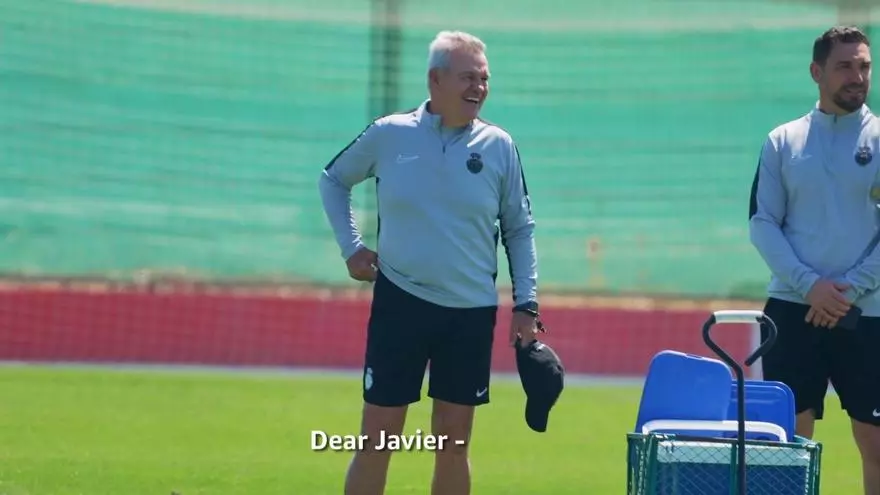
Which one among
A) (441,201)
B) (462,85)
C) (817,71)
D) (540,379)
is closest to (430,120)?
(462,85)

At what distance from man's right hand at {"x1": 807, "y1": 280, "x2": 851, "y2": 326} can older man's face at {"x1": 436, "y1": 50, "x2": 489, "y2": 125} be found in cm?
144

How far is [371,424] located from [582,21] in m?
9.92

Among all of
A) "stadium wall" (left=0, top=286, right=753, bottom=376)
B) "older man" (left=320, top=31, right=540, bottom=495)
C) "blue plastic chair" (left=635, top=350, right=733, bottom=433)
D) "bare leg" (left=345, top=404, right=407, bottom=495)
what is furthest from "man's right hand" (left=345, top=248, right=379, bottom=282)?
"stadium wall" (left=0, top=286, right=753, bottom=376)

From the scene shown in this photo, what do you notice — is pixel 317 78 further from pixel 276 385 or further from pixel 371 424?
pixel 371 424

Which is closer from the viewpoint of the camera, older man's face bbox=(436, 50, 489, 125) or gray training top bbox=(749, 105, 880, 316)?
older man's face bbox=(436, 50, 489, 125)

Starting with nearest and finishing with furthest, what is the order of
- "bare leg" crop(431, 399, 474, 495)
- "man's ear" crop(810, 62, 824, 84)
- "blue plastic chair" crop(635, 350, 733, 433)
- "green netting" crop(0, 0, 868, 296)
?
"blue plastic chair" crop(635, 350, 733, 433) < "bare leg" crop(431, 399, 474, 495) < "man's ear" crop(810, 62, 824, 84) < "green netting" crop(0, 0, 868, 296)

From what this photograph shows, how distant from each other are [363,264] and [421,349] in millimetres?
389

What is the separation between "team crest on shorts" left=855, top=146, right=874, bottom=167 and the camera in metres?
6.76

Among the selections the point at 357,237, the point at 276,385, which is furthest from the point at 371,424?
Result: the point at 276,385

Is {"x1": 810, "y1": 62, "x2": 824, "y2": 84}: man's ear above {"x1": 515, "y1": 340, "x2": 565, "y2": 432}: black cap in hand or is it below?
above

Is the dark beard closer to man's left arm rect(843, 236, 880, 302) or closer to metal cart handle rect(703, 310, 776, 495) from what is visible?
man's left arm rect(843, 236, 880, 302)

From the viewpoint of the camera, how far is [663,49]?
15891mm

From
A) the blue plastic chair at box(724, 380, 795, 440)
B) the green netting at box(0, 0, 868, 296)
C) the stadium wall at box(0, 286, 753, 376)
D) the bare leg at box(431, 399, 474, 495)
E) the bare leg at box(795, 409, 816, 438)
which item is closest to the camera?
the blue plastic chair at box(724, 380, 795, 440)

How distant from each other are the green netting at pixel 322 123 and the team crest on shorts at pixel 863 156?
8.46m
